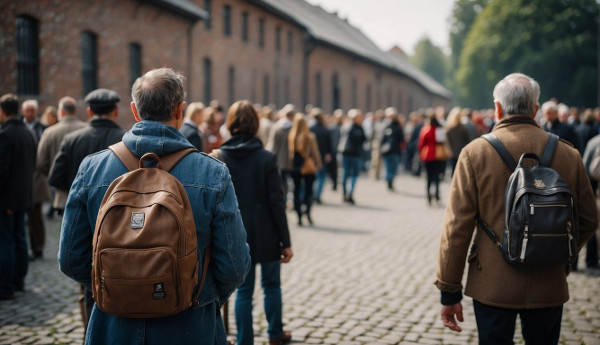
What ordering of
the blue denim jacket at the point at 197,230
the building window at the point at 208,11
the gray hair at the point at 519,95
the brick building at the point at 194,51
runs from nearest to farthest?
the blue denim jacket at the point at 197,230, the gray hair at the point at 519,95, the brick building at the point at 194,51, the building window at the point at 208,11

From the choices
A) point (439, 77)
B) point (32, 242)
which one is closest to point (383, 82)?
point (32, 242)

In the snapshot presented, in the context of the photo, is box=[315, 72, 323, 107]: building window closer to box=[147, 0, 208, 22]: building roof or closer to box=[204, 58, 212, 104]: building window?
box=[204, 58, 212, 104]: building window

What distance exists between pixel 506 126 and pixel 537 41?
59.3 metres

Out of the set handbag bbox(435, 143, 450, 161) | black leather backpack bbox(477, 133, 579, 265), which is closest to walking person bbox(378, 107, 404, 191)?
handbag bbox(435, 143, 450, 161)

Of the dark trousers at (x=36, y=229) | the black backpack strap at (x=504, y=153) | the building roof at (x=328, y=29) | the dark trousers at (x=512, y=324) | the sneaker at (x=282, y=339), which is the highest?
the building roof at (x=328, y=29)

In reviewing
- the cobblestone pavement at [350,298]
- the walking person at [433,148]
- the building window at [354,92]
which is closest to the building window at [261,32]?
the building window at [354,92]

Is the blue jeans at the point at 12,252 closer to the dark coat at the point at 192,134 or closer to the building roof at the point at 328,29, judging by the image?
the dark coat at the point at 192,134

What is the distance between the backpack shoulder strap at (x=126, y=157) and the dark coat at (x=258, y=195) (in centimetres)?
224

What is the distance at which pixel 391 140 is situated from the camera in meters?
17.4

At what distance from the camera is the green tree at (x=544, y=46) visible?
2228 inches

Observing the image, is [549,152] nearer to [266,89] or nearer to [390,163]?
[390,163]

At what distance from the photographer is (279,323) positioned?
5.45 m

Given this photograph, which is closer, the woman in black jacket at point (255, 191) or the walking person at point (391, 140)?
the woman in black jacket at point (255, 191)

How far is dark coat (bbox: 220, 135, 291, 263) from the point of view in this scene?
5.09 m
